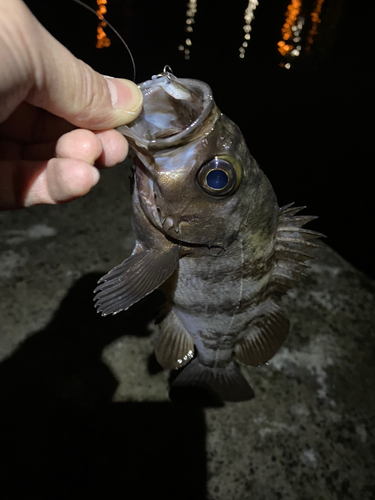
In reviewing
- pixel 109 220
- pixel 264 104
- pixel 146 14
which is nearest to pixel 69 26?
pixel 146 14

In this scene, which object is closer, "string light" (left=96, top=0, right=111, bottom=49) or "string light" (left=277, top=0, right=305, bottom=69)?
"string light" (left=277, top=0, right=305, bottom=69)

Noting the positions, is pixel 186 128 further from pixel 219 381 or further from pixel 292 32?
pixel 292 32

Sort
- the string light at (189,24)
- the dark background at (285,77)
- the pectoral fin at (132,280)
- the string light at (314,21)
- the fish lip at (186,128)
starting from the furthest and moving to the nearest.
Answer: the string light at (189,24)
the string light at (314,21)
the dark background at (285,77)
the pectoral fin at (132,280)
the fish lip at (186,128)

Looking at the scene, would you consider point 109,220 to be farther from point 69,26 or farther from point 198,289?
point 69,26

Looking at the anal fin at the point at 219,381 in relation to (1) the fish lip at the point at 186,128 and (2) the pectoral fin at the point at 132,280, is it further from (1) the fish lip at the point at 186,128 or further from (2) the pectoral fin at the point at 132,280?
(1) the fish lip at the point at 186,128

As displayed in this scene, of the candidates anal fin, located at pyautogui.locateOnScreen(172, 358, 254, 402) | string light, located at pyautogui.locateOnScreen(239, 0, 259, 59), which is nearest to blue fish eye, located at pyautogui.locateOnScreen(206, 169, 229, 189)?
anal fin, located at pyautogui.locateOnScreen(172, 358, 254, 402)

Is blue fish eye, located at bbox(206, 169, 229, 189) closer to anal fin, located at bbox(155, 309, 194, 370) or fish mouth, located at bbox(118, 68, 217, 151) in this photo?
fish mouth, located at bbox(118, 68, 217, 151)

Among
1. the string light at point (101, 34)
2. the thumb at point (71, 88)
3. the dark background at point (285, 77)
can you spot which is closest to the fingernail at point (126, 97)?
the thumb at point (71, 88)

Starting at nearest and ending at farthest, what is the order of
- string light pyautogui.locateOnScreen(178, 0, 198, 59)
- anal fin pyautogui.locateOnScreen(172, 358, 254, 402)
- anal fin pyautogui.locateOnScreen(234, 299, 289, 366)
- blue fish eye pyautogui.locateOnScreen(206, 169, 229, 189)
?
blue fish eye pyautogui.locateOnScreen(206, 169, 229, 189), anal fin pyautogui.locateOnScreen(234, 299, 289, 366), anal fin pyautogui.locateOnScreen(172, 358, 254, 402), string light pyautogui.locateOnScreen(178, 0, 198, 59)
